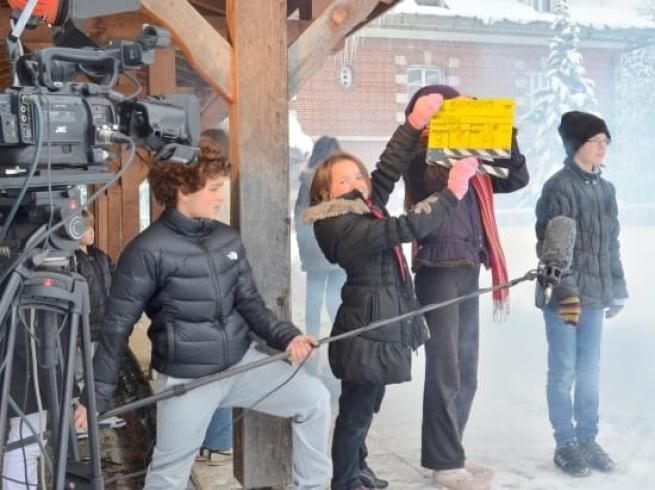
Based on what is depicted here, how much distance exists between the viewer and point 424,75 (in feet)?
16.0

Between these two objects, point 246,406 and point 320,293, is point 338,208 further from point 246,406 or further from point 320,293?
point 320,293

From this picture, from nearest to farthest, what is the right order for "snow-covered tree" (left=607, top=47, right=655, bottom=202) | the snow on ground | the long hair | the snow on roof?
1. the long hair
2. the snow on ground
3. "snow-covered tree" (left=607, top=47, right=655, bottom=202)
4. the snow on roof

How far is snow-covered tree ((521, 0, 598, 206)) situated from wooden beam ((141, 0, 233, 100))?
82.0 inches

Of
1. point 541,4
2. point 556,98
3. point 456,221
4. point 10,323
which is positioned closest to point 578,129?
point 456,221

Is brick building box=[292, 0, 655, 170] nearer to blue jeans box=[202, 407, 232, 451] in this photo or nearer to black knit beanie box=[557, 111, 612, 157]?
black knit beanie box=[557, 111, 612, 157]

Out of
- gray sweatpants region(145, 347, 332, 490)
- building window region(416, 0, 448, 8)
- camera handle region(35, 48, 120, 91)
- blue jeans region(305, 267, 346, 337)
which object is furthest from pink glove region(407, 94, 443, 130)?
building window region(416, 0, 448, 8)

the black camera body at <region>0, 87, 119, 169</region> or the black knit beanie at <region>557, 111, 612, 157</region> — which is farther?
the black knit beanie at <region>557, 111, 612, 157</region>

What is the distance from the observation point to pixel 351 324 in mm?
2932

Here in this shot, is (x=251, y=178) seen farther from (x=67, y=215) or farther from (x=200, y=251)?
(x=67, y=215)

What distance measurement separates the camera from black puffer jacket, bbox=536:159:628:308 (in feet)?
11.1

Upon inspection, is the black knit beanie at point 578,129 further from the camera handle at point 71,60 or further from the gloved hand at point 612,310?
the camera handle at point 71,60

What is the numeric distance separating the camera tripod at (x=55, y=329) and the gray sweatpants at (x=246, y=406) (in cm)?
68

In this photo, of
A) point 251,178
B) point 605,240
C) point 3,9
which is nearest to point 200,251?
point 251,178

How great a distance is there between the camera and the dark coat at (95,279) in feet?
13.0
